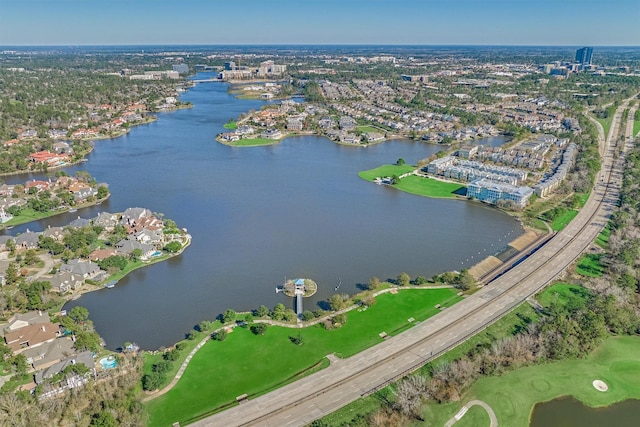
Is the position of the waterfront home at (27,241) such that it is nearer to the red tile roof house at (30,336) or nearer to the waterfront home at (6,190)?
the red tile roof house at (30,336)

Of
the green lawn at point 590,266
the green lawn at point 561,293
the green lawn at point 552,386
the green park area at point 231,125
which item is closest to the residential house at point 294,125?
the green park area at point 231,125

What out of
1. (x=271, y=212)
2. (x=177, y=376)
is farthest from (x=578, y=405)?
(x=271, y=212)

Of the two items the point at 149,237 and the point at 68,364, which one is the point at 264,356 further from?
the point at 149,237

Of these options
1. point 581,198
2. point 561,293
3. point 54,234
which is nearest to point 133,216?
point 54,234

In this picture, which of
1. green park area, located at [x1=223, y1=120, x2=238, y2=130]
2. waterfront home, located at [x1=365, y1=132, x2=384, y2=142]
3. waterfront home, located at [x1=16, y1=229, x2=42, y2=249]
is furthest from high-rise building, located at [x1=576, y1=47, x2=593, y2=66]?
waterfront home, located at [x1=16, y1=229, x2=42, y2=249]

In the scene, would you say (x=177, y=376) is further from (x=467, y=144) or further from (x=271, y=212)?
(x=467, y=144)
